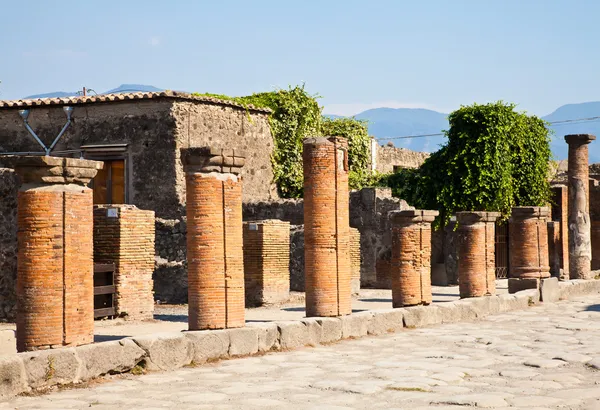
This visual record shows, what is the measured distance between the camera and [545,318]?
49.5 feet

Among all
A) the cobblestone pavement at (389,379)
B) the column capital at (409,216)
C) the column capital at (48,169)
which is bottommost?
the cobblestone pavement at (389,379)

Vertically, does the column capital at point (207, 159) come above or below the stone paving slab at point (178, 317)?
above

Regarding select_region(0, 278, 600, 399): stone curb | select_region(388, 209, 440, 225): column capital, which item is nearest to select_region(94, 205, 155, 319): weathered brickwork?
select_region(0, 278, 600, 399): stone curb

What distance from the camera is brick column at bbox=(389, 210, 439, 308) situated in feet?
47.6

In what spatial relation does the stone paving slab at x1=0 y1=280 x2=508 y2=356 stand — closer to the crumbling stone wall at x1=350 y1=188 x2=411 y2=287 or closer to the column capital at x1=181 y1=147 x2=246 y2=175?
the crumbling stone wall at x1=350 y1=188 x2=411 y2=287

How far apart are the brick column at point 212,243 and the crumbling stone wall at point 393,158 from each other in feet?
60.3

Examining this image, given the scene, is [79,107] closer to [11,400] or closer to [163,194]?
[163,194]

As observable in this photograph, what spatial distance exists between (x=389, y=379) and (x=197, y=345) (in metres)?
2.26

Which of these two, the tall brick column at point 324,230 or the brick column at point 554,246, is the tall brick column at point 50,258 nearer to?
the tall brick column at point 324,230

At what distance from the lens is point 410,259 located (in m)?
14.7

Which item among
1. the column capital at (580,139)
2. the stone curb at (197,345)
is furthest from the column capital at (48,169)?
the column capital at (580,139)

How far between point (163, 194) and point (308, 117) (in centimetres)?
567

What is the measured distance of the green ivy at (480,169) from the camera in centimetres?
2312

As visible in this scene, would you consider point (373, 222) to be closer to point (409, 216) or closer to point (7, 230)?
point (409, 216)
